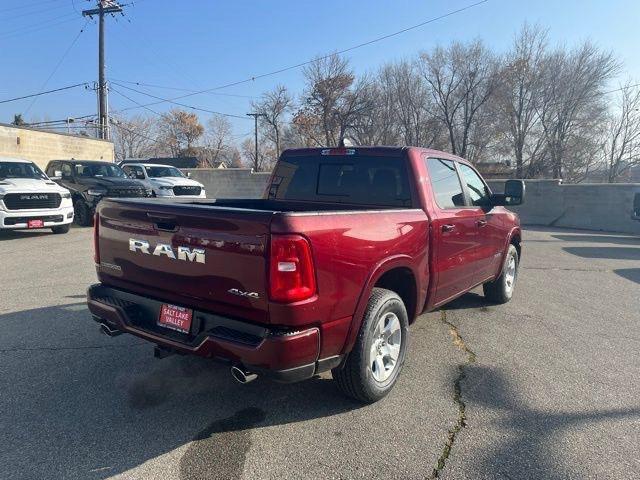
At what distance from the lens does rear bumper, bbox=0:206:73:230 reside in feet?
32.4

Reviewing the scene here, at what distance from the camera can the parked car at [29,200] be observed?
9.93 metres

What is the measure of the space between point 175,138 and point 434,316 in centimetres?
7085

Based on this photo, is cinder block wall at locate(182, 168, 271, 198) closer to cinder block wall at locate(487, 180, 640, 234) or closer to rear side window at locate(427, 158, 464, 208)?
cinder block wall at locate(487, 180, 640, 234)

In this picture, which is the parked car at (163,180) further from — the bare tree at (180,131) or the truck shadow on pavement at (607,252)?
the bare tree at (180,131)

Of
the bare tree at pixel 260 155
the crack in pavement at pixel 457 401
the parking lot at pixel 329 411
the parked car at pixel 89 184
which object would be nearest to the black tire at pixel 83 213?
the parked car at pixel 89 184

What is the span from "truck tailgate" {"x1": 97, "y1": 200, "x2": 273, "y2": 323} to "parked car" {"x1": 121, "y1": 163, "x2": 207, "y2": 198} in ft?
39.4

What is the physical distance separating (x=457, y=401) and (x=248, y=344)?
1.75 m

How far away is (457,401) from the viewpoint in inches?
131

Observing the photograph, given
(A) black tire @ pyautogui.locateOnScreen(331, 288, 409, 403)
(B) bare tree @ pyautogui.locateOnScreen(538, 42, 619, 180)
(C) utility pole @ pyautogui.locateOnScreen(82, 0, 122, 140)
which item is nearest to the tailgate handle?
(A) black tire @ pyautogui.locateOnScreen(331, 288, 409, 403)

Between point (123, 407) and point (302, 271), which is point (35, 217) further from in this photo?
point (302, 271)

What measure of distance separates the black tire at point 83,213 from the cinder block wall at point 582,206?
15323 mm

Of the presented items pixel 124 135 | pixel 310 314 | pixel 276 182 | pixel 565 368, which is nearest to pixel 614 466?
pixel 565 368

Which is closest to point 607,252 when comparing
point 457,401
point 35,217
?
point 457,401

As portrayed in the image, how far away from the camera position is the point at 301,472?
2508 millimetres
